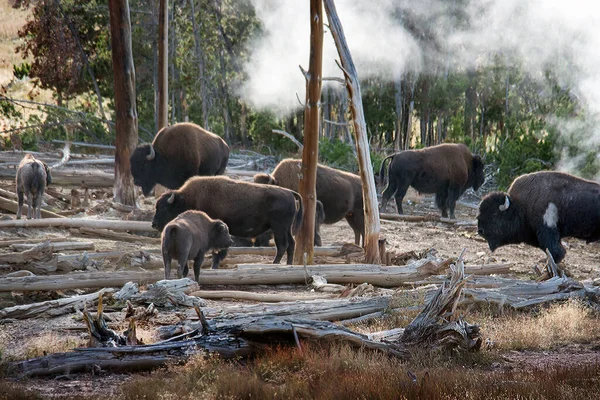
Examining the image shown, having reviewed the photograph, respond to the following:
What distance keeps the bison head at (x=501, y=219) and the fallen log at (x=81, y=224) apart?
609cm

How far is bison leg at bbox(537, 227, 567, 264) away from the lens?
12227mm

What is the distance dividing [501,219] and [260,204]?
4.18 m

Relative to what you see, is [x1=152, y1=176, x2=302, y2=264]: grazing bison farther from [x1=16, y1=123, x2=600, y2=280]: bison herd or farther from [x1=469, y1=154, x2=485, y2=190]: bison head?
[x1=469, y1=154, x2=485, y2=190]: bison head

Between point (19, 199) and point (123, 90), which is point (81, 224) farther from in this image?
point (123, 90)

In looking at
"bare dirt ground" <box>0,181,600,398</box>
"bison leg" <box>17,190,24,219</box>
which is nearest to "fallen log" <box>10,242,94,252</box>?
"bare dirt ground" <box>0,181,600,398</box>

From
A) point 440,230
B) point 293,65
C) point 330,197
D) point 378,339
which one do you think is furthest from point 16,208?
point 293,65

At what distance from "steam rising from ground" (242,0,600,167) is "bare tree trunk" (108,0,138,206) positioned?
12.9m

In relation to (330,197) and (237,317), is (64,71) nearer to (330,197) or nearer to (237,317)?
(330,197)

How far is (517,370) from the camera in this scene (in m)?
6.81

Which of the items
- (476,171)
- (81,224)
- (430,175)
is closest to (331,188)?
(81,224)

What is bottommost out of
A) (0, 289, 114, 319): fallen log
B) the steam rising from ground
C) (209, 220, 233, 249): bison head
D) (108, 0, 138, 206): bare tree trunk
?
(0, 289, 114, 319): fallen log

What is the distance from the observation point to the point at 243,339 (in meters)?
6.93

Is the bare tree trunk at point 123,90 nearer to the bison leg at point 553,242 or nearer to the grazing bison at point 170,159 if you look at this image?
the grazing bison at point 170,159

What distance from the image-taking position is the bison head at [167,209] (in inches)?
473
